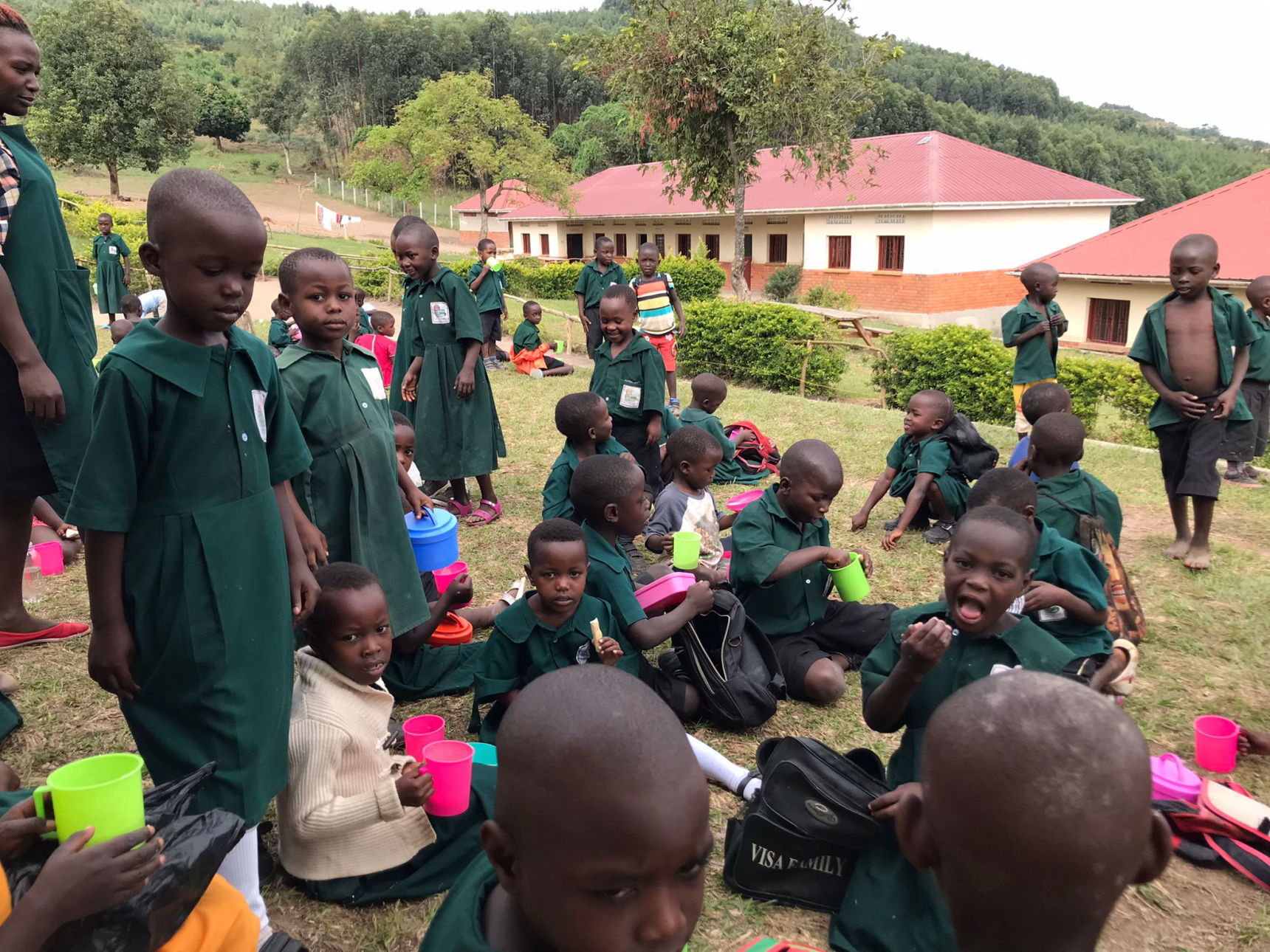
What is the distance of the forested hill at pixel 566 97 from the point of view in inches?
2092

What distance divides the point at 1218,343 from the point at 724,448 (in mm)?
3023

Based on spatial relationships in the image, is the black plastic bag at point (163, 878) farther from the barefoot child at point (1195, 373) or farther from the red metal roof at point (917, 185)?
the red metal roof at point (917, 185)

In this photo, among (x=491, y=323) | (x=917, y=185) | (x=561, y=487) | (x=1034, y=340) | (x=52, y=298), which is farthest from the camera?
(x=917, y=185)

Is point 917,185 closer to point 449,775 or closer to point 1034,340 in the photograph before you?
point 1034,340

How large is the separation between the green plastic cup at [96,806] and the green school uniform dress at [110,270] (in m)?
13.7

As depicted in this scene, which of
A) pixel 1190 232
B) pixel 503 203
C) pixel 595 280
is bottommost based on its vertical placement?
pixel 595 280

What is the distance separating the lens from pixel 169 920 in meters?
1.73

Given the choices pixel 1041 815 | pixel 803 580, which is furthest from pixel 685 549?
pixel 1041 815

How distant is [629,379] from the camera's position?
226 inches

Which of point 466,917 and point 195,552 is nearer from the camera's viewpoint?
point 466,917

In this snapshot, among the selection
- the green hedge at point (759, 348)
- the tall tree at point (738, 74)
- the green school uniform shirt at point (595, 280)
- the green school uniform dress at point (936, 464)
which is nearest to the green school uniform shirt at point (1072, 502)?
the green school uniform dress at point (936, 464)

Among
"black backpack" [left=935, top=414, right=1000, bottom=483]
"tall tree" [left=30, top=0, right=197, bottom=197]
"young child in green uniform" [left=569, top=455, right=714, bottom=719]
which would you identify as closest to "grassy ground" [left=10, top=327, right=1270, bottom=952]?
"young child in green uniform" [left=569, top=455, right=714, bottom=719]

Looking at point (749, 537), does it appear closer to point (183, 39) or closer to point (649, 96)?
point (649, 96)

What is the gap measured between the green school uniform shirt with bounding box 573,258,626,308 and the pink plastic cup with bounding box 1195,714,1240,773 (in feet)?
27.2
